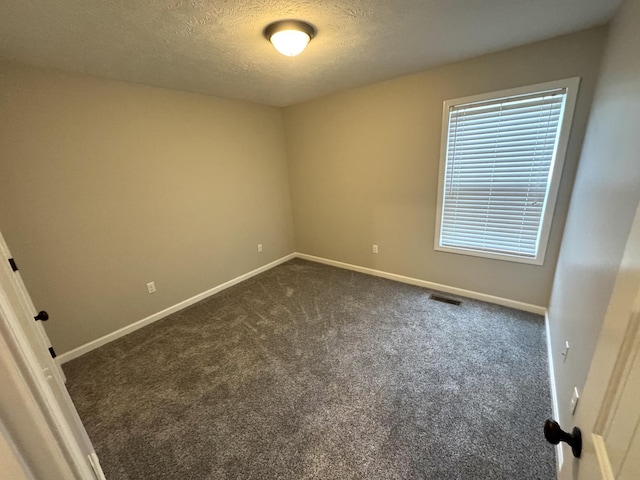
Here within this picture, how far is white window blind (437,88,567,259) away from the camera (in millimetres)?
2213

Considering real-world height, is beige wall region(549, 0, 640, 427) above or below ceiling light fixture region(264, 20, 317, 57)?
below

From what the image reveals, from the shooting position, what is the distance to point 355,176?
135 inches

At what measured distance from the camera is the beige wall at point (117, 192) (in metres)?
2.01

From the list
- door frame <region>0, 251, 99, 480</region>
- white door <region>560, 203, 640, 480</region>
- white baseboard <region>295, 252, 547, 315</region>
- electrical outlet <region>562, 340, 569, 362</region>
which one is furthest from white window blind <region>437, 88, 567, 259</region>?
door frame <region>0, 251, 99, 480</region>

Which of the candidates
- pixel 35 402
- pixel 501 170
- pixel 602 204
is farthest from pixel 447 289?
pixel 35 402

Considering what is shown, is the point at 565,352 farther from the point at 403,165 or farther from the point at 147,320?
A: the point at 147,320

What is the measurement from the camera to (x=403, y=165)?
2998mm

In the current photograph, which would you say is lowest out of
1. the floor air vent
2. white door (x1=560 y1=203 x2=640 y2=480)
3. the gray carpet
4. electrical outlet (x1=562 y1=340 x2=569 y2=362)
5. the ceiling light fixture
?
the gray carpet

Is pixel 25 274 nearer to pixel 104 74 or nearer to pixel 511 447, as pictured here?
pixel 104 74

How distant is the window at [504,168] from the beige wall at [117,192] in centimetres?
248

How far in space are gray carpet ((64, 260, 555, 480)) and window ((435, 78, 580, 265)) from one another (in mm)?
754

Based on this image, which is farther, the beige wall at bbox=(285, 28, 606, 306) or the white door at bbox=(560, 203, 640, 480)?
the beige wall at bbox=(285, 28, 606, 306)

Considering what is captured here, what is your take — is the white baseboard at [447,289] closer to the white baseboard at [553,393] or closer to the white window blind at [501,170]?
the white baseboard at [553,393]

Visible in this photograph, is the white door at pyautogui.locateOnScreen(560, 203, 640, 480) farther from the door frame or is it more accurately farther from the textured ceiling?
the textured ceiling
